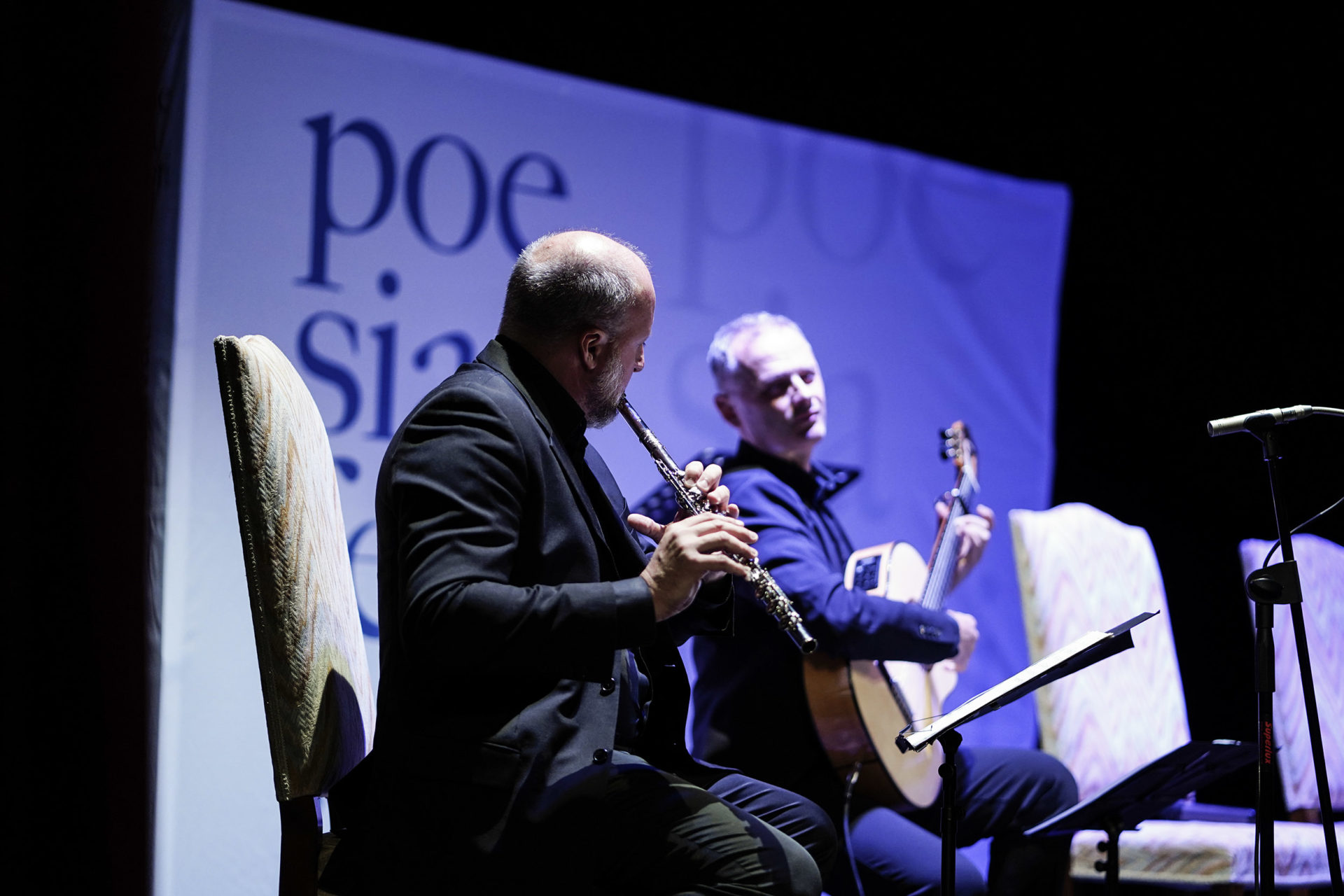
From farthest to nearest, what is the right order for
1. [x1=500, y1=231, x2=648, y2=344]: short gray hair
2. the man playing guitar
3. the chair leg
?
the man playing guitar → [x1=500, y1=231, x2=648, y2=344]: short gray hair → the chair leg

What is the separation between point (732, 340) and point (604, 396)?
3.97ft

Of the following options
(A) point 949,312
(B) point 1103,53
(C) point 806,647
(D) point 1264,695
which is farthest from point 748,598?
(B) point 1103,53

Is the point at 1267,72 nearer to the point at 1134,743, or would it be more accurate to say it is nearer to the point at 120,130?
the point at 1134,743

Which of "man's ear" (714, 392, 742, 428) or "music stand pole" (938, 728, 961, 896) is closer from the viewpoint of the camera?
"music stand pole" (938, 728, 961, 896)

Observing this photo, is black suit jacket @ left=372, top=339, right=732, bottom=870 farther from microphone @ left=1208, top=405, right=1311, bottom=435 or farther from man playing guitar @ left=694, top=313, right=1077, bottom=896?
microphone @ left=1208, top=405, right=1311, bottom=435

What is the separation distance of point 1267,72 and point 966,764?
3.24 meters

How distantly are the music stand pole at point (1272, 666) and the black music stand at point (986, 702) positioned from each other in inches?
15.5

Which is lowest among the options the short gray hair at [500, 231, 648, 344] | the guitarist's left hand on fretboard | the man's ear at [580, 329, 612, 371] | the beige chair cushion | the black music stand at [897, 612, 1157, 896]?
the beige chair cushion

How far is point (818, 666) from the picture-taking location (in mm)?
2836

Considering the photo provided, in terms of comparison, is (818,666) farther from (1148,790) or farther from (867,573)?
(1148,790)

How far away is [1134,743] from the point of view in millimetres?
3299

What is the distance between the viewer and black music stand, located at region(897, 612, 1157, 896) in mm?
1876

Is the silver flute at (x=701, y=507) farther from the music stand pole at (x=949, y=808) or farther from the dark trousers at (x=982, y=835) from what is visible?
the dark trousers at (x=982, y=835)

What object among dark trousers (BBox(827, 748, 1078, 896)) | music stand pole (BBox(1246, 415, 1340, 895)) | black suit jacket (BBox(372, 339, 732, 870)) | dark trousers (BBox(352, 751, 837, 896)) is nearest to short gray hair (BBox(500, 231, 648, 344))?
black suit jacket (BBox(372, 339, 732, 870))
